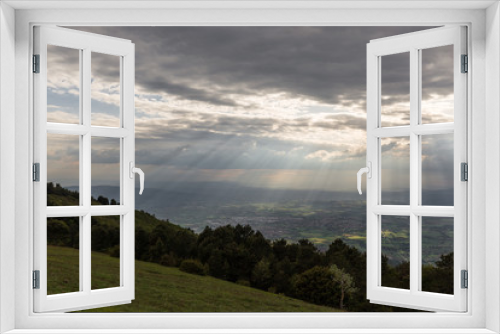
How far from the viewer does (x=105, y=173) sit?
720 cm

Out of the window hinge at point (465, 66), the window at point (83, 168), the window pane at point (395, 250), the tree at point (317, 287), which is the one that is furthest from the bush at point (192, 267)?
the window hinge at point (465, 66)

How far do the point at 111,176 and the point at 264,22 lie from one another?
5.61 meters

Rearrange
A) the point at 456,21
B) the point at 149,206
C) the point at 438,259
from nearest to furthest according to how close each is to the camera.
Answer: the point at 456,21
the point at 438,259
the point at 149,206

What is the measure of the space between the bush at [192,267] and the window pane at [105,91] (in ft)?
9.33

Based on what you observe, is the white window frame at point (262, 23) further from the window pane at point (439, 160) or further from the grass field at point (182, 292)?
the grass field at point (182, 292)

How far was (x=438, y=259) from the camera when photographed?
20.4ft

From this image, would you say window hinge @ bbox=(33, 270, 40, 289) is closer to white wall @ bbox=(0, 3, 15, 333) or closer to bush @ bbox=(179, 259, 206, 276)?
white wall @ bbox=(0, 3, 15, 333)

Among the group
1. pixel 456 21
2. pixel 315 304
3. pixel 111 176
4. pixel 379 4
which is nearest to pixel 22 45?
pixel 379 4

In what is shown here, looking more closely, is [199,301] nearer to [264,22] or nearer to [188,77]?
[188,77]

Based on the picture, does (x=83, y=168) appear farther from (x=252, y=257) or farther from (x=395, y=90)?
(x=252, y=257)

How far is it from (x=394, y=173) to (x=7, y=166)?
215 inches

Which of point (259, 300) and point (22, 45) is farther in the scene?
point (259, 300)

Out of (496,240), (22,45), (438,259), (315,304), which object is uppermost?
(22,45)

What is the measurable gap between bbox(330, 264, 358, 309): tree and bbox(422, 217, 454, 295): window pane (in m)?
1.61
